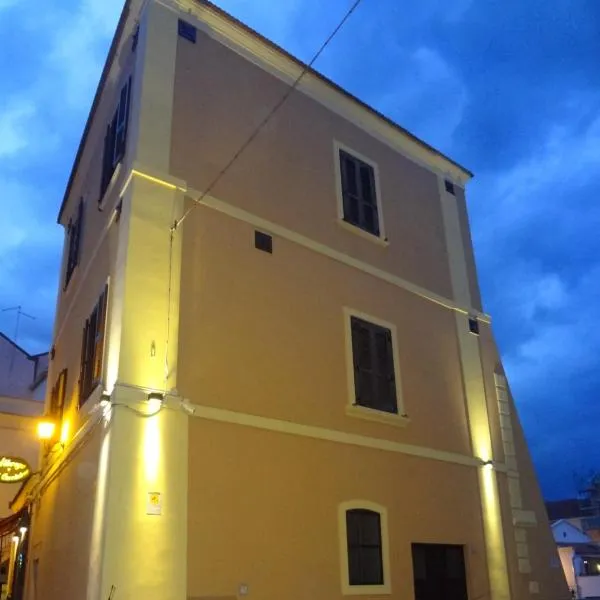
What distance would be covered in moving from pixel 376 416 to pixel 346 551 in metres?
2.00

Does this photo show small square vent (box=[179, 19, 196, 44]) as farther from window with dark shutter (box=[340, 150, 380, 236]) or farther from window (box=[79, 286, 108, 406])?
window (box=[79, 286, 108, 406])

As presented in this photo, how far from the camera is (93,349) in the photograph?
31.1 feet

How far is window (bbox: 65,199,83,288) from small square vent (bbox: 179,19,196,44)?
4.26 metres

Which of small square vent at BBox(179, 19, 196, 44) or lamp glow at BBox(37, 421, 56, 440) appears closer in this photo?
small square vent at BBox(179, 19, 196, 44)

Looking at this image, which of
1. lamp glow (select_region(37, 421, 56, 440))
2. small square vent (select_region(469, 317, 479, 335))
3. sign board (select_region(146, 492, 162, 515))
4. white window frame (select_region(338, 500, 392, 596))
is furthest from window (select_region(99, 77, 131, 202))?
small square vent (select_region(469, 317, 479, 335))

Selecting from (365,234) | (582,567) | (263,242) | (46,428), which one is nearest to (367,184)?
(365,234)

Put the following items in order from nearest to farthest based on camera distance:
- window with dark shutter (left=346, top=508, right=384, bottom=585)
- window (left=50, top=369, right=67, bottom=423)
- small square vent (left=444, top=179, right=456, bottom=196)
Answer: window with dark shutter (left=346, top=508, right=384, bottom=585)
window (left=50, top=369, right=67, bottom=423)
small square vent (left=444, top=179, right=456, bottom=196)

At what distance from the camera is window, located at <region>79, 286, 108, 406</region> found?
29.5ft

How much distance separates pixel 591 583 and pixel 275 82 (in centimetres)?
2875

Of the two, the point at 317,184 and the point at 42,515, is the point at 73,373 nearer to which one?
the point at 42,515

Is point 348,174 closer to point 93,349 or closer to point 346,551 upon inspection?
point 93,349

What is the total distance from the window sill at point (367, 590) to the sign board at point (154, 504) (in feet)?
9.23

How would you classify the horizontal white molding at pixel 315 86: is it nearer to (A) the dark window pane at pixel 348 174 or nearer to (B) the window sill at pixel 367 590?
(A) the dark window pane at pixel 348 174

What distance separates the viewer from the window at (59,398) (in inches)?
443
